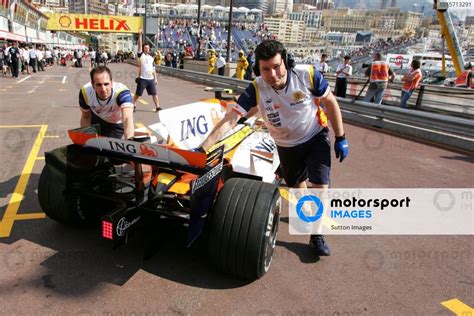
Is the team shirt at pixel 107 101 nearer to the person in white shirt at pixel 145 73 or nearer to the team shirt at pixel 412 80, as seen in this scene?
the person in white shirt at pixel 145 73

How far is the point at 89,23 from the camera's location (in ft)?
164

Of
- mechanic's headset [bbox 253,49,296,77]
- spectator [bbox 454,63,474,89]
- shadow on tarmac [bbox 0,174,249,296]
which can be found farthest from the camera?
spectator [bbox 454,63,474,89]

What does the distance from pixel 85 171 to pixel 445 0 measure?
1885 cm

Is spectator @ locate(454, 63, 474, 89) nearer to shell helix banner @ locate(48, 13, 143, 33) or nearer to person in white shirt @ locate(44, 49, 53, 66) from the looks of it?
person in white shirt @ locate(44, 49, 53, 66)

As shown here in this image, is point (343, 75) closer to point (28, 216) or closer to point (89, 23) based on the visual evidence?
point (28, 216)

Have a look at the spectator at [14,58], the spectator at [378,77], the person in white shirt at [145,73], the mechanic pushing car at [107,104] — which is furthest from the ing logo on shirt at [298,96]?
the spectator at [14,58]

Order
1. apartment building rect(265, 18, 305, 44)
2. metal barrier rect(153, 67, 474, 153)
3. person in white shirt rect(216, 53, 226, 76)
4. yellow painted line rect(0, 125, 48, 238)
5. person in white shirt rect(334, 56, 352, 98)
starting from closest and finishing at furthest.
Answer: yellow painted line rect(0, 125, 48, 238), metal barrier rect(153, 67, 474, 153), person in white shirt rect(334, 56, 352, 98), person in white shirt rect(216, 53, 226, 76), apartment building rect(265, 18, 305, 44)

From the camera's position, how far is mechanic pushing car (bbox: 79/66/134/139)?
378 cm

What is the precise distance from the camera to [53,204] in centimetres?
339

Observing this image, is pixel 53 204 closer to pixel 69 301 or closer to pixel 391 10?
pixel 69 301

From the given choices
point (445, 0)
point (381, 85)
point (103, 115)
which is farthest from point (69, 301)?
point (445, 0)
